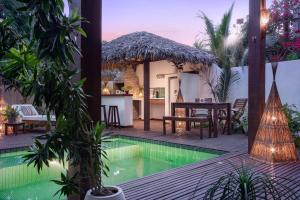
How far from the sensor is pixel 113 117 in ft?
30.1

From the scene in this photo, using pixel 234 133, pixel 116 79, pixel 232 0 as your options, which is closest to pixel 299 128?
pixel 234 133

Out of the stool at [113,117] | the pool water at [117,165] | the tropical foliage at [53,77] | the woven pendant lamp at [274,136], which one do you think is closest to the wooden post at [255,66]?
the woven pendant lamp at [274,136]

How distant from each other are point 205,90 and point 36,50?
30.5ft

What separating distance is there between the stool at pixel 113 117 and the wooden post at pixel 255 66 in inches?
199

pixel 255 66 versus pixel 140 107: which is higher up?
pixel 255 66

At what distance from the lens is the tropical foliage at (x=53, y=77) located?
163 centimetres

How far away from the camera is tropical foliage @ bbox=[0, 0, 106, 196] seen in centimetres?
163

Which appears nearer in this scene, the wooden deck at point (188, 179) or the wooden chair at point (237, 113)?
the wooden deck at point (188, 179)

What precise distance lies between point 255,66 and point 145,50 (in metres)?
3.85

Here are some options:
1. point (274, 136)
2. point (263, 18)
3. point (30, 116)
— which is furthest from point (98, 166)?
point (30, 116)

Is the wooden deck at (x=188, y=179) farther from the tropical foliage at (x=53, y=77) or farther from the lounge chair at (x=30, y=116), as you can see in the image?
the lounge chair at (x=30, y=116)

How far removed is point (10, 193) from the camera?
12.4ft

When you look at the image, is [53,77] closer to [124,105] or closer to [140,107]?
[124,105]

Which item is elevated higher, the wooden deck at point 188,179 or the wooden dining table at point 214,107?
the wooden dining table at point 214,107
